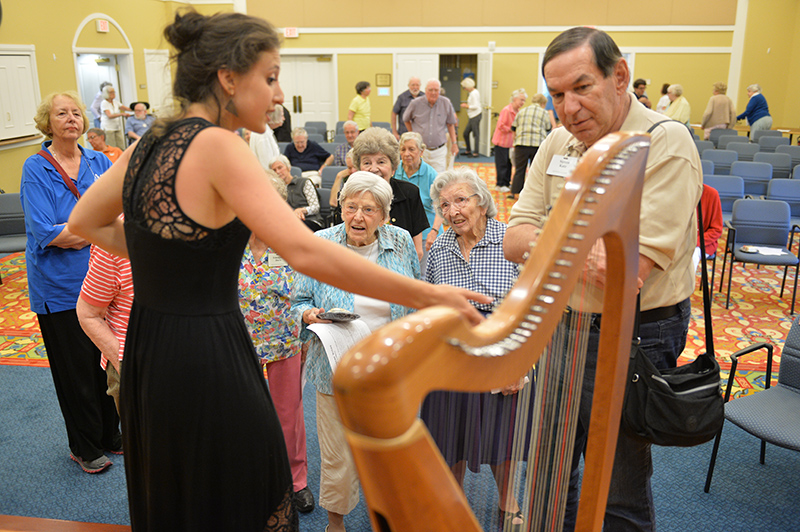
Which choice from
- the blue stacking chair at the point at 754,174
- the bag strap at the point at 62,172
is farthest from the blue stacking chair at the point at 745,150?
the bag strap at the point at 62,172

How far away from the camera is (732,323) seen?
5.19m

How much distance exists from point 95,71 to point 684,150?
53.3 feet

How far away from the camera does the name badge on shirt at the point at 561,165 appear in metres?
1.78

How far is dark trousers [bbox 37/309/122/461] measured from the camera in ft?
10.2

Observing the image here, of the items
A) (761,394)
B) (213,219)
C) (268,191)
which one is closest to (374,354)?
(268,191)

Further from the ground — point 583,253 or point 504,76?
point 504,76

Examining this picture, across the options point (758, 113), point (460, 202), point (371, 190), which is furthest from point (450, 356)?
point (758, 113)

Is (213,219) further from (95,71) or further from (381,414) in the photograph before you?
(95,71)

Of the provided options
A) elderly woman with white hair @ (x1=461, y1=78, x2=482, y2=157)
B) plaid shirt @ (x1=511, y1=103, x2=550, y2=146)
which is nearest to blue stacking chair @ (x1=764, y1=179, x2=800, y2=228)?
plaid shirt @ (x1=511, y1=103, x2=550, y2=146)

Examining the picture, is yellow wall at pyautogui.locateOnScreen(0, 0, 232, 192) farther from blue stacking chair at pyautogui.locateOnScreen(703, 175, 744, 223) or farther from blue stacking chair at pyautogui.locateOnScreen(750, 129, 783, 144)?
blue stacking chair at pyautogui.locateOnScreen(750, 129, 783, 144)

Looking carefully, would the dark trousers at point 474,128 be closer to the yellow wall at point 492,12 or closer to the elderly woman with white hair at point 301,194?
the yellow wall at point 492,12

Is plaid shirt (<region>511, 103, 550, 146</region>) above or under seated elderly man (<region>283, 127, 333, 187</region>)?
above

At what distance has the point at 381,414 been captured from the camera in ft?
1.90

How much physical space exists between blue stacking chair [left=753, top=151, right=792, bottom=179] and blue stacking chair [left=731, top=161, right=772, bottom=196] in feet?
2.77
